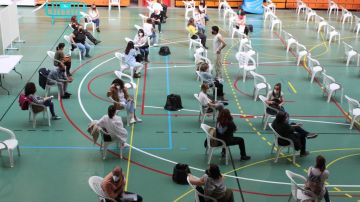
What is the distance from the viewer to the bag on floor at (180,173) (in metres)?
10.4

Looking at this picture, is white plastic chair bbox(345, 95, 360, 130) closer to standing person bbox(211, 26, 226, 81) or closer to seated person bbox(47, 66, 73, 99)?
standing person bbox(211, 26, 226, 81)

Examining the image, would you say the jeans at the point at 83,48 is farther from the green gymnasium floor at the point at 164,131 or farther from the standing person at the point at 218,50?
the standing person at the point at 218,50

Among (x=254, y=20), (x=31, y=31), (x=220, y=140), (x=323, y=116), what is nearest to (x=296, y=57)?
(x=323, y=116)

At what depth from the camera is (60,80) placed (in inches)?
578

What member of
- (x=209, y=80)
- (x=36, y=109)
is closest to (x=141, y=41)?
(x=209, y=80)

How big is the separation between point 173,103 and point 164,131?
153cm

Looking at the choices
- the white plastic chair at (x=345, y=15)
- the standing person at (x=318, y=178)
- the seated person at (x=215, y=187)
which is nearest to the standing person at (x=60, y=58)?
the seated person at (x=215, y=187)

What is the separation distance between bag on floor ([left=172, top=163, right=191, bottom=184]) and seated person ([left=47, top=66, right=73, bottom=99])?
563 cm

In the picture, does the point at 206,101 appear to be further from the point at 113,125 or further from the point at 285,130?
the point at 113,125

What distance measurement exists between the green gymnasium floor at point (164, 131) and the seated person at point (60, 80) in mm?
300

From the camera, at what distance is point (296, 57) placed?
20344 millimetres

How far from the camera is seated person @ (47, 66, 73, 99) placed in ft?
47.9

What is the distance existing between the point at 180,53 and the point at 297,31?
778cm

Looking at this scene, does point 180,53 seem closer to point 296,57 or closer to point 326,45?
point 296,57
